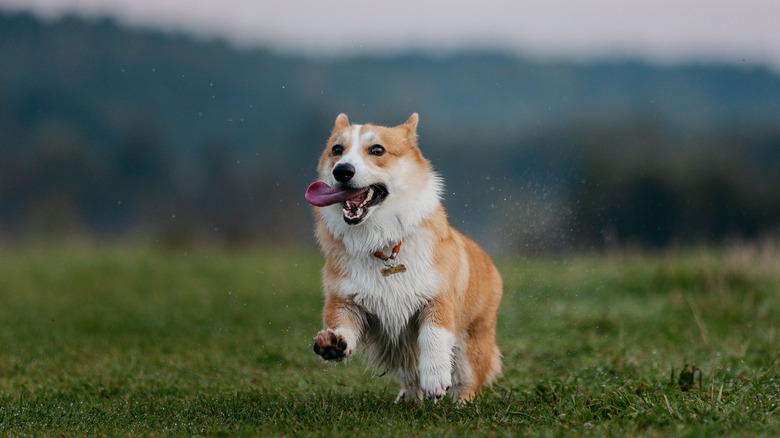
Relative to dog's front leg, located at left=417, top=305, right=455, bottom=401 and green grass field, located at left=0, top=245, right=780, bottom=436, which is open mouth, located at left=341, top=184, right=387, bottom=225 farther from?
green grass field, located at left=0, top=245, right=780, bottom=436

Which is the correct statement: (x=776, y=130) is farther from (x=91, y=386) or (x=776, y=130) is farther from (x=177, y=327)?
(x=91, y=386)

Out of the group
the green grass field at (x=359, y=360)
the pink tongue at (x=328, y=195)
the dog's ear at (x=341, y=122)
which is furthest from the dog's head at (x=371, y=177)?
the green grass field at (x=359, y=360)

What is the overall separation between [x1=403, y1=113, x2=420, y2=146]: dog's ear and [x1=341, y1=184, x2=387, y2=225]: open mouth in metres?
0.58

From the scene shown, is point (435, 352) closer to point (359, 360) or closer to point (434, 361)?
point (434, 361)

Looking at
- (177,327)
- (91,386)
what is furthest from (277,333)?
(91,386)

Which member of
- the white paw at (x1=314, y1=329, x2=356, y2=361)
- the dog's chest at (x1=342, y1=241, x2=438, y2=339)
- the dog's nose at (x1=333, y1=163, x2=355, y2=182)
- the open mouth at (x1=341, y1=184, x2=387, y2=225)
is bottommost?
the white paw at (x1=314, y1=329, x2=356, y2=361)

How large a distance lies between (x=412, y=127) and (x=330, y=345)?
177 cm

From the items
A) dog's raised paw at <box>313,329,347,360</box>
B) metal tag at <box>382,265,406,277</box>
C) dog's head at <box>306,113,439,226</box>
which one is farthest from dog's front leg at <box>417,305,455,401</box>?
dog's head at <box>306,113,439,226</box>

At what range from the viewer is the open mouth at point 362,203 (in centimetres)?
480

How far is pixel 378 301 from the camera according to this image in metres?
4.96

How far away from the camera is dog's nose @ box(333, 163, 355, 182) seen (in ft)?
15.4

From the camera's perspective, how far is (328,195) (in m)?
4.79

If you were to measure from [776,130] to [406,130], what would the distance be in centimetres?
3237

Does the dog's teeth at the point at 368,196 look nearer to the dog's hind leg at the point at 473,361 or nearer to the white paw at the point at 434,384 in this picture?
the white paw at the point at 434,384
